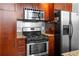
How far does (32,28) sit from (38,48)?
0.36 metres

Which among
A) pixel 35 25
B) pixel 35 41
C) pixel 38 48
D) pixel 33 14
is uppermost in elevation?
pixel 33 14

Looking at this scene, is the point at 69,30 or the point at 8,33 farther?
the point at 69,30

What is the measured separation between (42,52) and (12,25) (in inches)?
26.9

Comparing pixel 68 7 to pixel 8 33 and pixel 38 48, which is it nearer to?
pixel 38 48

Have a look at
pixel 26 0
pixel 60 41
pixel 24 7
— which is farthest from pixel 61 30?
pixel 26 0

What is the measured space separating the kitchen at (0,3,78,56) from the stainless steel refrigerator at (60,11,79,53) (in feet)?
0.08

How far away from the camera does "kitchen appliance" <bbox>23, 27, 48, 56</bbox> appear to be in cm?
234

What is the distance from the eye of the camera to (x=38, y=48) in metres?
2.41

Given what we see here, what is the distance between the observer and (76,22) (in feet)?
8.18

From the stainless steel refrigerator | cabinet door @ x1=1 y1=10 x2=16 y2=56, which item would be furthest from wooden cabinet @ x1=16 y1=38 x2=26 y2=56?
the stainless steel refrigerator

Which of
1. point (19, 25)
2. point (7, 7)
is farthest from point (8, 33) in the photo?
point (7, 7)

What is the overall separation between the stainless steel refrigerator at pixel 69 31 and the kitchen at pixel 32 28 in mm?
25

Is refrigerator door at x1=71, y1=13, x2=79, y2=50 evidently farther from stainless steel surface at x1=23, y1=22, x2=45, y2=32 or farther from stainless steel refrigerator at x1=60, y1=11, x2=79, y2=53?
stainless steel surface at x1=23, y1=22, x2=45, y2=32

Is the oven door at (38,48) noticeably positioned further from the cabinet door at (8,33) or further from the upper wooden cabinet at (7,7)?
the upper wooden cabinet at (7,7)
